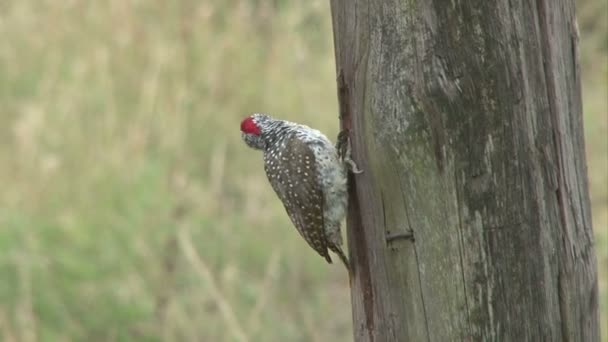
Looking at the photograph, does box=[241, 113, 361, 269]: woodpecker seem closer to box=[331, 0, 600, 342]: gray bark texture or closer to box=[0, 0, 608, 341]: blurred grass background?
box=[331, 0, 600, 342]: gray bark texture

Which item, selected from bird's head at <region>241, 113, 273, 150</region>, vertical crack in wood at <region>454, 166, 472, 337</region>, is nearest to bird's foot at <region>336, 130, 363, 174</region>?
vertical crack in wood at <region>454, 166, 472, 337</region>

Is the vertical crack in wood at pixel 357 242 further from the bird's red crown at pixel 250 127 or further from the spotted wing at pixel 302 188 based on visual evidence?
the bird's red crown at pixel 250 127

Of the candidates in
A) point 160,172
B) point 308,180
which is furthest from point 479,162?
point 160,172

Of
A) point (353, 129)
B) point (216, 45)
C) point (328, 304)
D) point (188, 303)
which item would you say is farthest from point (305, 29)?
point (353, 129)

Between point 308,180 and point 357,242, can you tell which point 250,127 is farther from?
point 357,242

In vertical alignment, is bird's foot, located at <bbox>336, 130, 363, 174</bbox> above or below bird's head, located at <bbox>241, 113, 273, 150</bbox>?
below

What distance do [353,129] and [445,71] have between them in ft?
1.18

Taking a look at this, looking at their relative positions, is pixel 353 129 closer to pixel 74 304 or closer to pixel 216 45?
pixel 74 304

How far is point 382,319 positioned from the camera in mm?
2477

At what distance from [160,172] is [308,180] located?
2608 millimetres

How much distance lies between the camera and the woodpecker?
3.11 meters

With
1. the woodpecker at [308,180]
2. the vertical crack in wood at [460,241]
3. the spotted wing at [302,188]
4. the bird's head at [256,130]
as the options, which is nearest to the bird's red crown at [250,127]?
the bird's head at [256,130]

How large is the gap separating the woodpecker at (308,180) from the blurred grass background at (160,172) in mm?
1241

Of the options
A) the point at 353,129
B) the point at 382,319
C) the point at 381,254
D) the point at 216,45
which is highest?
the point at 216,45
